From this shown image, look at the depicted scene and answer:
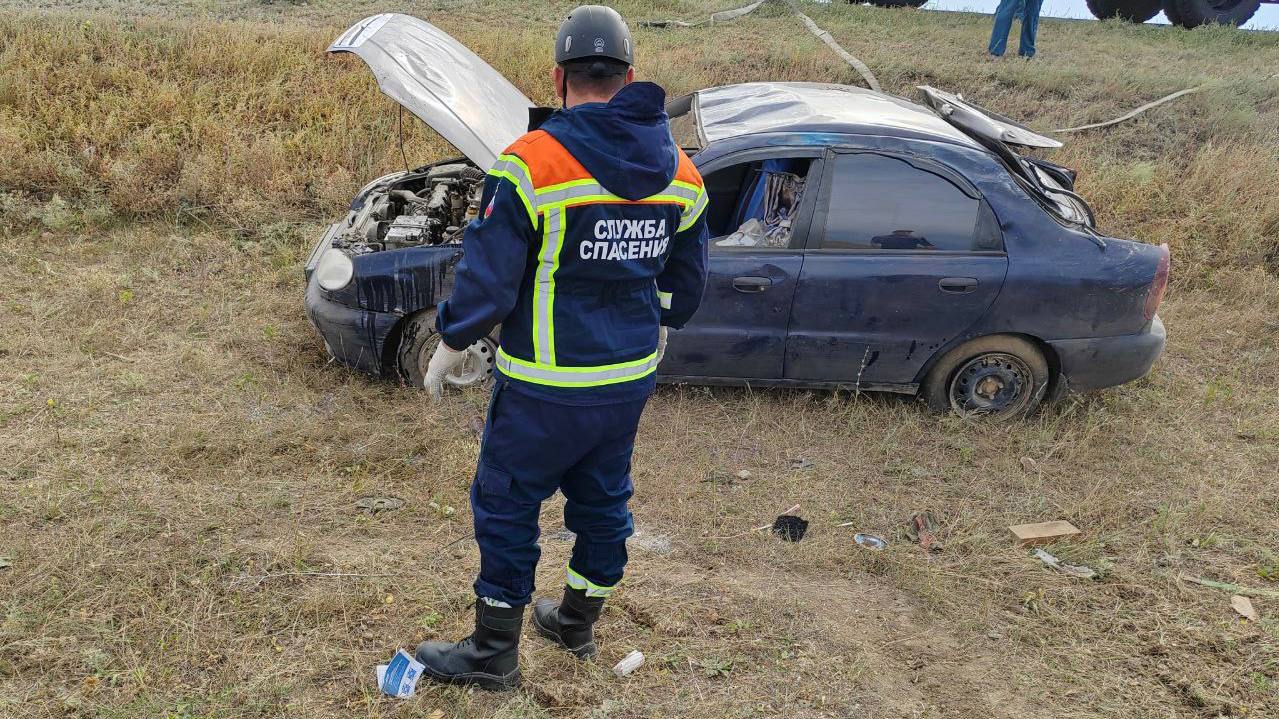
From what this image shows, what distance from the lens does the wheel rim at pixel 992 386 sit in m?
4.38

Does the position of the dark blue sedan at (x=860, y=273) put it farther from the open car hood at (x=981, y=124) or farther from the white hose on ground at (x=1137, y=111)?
the white hose on ground at (x=1137, y=111)

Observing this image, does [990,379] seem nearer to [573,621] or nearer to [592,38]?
[573,621]

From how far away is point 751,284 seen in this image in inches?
161

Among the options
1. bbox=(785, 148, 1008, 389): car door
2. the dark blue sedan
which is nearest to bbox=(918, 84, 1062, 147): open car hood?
the dark blue sedan

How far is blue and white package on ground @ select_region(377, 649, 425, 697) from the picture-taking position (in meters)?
2.63

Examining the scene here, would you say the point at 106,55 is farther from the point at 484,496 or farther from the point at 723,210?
the point at 484,496

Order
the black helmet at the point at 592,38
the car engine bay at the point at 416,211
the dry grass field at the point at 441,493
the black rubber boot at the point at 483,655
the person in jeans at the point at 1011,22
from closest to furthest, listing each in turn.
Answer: the black helmet at the point at 592,38
the black rubber boot at the point at 483,655
the dry grass field at the point at 441,493
the car engine bay at the point at 416,211
the person in jeans at the point at 1011,22

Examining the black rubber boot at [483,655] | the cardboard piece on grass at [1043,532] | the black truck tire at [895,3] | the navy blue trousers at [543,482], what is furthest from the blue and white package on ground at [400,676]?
the black truck tire at [895,3]

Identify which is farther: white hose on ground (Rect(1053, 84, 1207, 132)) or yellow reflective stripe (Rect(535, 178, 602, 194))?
white hose on ground (Rect(1053, 84, 1207, 132))

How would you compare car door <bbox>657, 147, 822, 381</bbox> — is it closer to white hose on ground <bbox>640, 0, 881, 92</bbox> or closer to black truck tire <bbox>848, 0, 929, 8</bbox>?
white hose on ground <bbox>640, 0, 881, 92</bbox>

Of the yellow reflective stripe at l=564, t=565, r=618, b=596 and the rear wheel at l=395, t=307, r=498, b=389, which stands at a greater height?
Answer: the rear wheel at l=395, t=307, r=498, b=389

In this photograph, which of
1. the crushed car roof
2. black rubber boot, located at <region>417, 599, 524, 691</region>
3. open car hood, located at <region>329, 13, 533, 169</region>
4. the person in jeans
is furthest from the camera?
the person in jeans

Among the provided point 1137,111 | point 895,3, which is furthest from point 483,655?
point 895,3

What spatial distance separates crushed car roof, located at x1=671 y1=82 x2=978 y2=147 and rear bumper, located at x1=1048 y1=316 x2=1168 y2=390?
115 cm
